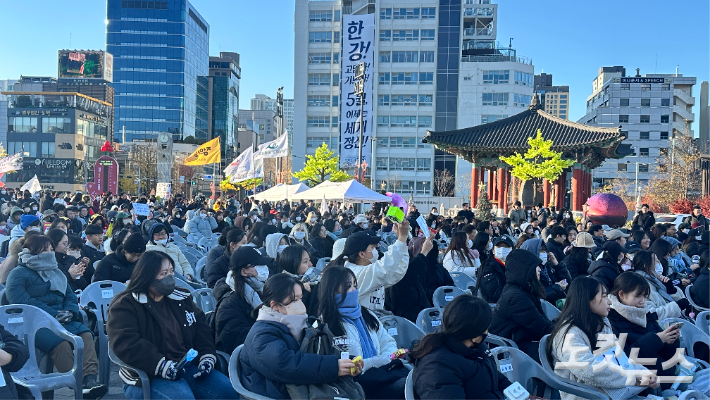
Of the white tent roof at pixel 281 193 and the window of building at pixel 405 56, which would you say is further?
the window of building at pixel 405 56

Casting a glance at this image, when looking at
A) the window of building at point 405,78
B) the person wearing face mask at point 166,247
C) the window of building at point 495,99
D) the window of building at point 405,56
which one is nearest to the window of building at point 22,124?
the window of building at point 405,78

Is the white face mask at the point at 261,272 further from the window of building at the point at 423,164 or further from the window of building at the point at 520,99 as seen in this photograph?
the window of building at the point at 520,99

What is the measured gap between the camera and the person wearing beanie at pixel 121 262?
668cm

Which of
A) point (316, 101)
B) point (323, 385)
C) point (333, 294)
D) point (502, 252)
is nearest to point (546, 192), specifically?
point (502, 252)

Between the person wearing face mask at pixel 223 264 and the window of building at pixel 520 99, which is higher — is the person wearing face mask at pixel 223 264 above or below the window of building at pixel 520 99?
below

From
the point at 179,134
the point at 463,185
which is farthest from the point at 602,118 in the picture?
the point at 179,134

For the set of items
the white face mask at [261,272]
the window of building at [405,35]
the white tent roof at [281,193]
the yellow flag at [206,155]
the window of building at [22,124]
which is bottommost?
the white face mask at [261,272]

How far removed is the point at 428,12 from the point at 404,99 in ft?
33.3

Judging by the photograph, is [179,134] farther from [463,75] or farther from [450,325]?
[450,325]

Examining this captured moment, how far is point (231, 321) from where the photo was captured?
4.79m

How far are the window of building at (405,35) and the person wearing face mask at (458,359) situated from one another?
65488 mm

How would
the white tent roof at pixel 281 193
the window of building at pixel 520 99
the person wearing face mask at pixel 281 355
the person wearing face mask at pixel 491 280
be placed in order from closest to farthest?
the person wearing face mask at pixel 281 355 < the person wearing face mask at pixel 491 280 < the white tent roof at pixel 281 193 < the window of building at pixel 520 99

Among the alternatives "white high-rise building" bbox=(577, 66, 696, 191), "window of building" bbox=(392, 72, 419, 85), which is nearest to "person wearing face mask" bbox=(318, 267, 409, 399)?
"window of building" bbox=(392, 72, 419, 85)

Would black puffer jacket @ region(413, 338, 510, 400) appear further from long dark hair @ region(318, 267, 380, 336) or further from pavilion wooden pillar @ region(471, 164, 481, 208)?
pavilion wooden pillar @ region(471, 164, 481, 208)
